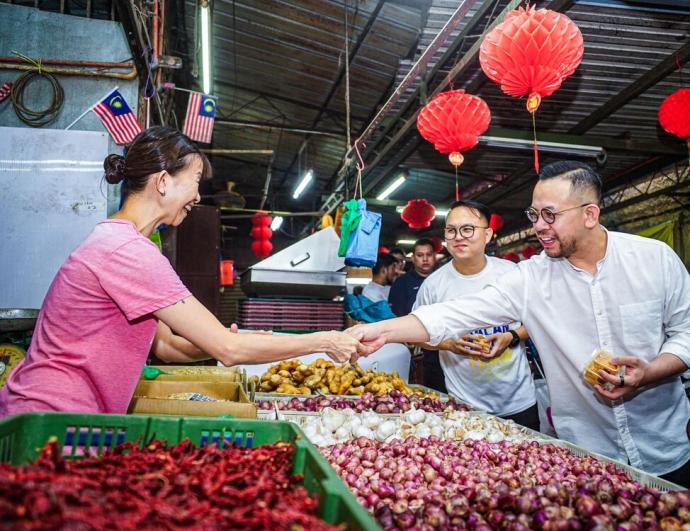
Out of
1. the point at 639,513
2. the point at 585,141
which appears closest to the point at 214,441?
the point at 639,513

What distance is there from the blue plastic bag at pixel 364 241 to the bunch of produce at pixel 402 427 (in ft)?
7.61

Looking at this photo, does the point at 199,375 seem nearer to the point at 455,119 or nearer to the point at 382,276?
the point at 455,119

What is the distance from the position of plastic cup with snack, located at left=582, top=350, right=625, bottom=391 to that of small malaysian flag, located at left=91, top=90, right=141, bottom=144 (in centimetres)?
436

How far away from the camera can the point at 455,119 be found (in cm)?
438

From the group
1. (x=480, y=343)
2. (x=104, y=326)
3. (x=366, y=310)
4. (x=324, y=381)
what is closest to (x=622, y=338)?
(x=480, y=343)

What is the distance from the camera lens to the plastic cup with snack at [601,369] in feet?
6.54

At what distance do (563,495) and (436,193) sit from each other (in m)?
11.8

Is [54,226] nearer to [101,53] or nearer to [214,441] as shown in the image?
[101,53]

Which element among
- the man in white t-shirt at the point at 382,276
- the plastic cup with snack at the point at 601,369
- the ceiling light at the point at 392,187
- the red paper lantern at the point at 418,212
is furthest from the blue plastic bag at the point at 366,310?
the ceiling light at the point at 392,187

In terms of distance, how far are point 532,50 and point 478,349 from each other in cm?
205

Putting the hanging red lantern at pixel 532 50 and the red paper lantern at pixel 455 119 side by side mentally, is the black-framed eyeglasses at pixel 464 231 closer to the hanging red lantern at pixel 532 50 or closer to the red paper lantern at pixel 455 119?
the hanging red lantern at pixel 532 50

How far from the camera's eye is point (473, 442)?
2117mm

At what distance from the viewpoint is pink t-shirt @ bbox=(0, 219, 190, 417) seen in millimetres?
1570

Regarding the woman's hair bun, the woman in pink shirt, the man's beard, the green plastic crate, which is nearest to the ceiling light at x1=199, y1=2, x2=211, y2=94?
the woman's hair bun
